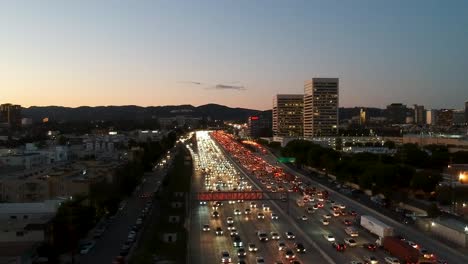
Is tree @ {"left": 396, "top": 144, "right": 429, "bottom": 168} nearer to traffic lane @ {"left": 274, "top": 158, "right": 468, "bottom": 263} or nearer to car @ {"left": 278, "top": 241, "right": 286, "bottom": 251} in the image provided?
traffic lane @ {"left": 274, "top": 158, "right": 468, "bottom": 263}

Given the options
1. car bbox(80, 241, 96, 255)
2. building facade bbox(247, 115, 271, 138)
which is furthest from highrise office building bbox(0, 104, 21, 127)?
car bbox(80, 241, 96, 255)

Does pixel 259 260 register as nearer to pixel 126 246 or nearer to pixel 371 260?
pixel 371 260

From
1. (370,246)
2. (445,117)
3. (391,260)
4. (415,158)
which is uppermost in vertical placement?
(445,117)

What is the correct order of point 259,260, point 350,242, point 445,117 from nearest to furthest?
point 259,260
point 350,242
point 445,117

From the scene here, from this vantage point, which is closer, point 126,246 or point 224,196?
point 126,246

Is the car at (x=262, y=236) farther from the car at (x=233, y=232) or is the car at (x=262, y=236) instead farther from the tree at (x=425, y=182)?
the tree at (x=425, y=182)

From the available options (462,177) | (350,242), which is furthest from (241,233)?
(462,177)

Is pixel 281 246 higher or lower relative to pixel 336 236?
higher
